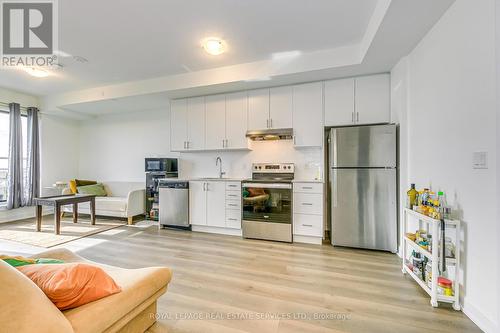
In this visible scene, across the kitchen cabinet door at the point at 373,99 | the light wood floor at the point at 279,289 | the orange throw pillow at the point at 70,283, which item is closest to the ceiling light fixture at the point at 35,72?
the light wood floor at the point at 279,289

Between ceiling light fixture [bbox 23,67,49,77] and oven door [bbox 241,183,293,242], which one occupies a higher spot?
ceiling light fixture [bbox 23,67,49,77]

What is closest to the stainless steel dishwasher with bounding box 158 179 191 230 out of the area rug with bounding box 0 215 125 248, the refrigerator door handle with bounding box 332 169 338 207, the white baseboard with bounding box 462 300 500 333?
the area rug with bounding box 0 215 125 248

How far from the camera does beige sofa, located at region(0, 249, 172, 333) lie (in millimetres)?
806

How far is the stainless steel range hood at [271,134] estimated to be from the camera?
3.64 m

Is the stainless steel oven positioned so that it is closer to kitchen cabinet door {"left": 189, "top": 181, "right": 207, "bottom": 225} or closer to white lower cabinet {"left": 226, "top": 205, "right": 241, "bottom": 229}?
white lower cabinet {"left": 226, "top": 205, "right": 241, "bottom": 229}

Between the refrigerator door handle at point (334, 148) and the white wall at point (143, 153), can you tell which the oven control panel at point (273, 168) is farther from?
the refrigerator door handle at point (334, 148)

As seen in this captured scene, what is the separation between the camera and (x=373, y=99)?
326 cm

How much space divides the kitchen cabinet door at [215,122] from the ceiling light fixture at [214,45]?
1142 mm

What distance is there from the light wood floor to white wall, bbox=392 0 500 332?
0.36m

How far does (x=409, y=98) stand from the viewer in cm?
269

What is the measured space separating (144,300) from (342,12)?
9.85 ft

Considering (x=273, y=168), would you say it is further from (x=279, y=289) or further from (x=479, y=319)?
(x=479, y=319)

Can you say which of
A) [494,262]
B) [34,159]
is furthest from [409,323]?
[34,159]

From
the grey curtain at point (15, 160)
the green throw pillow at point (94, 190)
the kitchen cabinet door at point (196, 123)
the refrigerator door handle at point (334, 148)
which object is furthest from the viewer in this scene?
the green throw pillow at point (94, 190)
